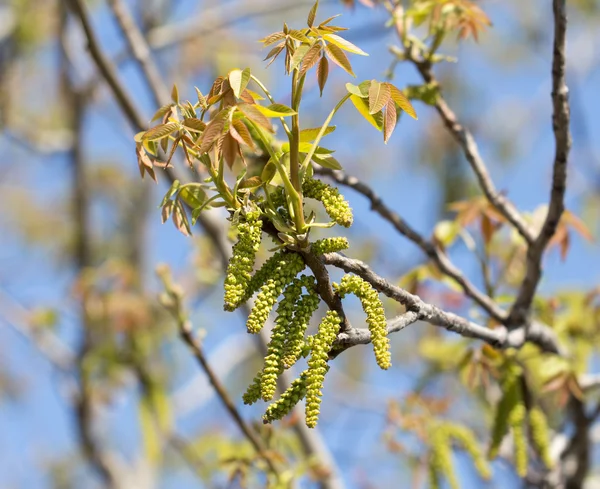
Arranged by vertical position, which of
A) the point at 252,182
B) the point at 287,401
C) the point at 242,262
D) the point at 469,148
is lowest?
the point at 287,401

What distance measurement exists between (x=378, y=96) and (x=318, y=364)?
2.09ft

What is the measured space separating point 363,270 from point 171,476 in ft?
30.9

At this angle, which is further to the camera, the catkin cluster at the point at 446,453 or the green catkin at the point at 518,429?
the catkin cluster at the point at 446,453

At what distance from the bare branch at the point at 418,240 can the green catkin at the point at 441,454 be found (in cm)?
83

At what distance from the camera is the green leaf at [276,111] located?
1526mm

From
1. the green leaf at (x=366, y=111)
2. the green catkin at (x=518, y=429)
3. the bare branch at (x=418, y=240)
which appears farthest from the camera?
the green catkin at (x=518, y=429)

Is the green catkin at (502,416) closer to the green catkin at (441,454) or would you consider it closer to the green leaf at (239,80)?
the green catkin at (441,454)

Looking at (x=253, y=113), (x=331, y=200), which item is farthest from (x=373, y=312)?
(x=253, y=113)

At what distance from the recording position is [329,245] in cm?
164

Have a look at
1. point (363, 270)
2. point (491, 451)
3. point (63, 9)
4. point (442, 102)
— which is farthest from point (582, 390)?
point (63, 9)

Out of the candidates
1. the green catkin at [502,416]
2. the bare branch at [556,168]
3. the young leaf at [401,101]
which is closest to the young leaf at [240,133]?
the young leaf at [401,101]

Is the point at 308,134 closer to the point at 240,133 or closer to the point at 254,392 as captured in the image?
the point at 240,133

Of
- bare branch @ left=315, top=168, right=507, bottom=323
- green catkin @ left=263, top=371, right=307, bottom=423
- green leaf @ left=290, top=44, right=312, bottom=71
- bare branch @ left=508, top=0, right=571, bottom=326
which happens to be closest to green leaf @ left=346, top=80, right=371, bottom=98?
green leaf @ left=290, top=44, right=312, bottom=71

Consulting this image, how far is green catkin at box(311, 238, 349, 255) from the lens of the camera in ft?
5.36
